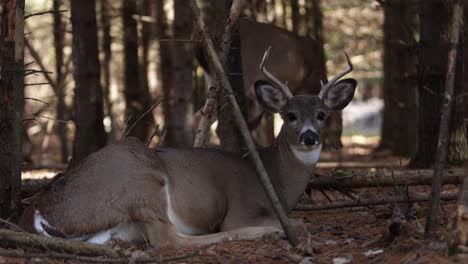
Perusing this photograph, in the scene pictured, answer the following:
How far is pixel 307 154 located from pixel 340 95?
0.75 meters

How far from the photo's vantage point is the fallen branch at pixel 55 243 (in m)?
5.32

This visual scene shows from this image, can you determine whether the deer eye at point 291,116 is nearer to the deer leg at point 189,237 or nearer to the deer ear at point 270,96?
the deer ear at point 270,96

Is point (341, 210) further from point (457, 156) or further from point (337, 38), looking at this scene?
point (337, 38)

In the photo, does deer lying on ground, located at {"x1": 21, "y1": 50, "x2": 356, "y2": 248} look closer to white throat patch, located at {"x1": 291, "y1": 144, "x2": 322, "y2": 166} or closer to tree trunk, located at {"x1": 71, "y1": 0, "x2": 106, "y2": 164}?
white throat patch, located at {"x1": 291, "y1": 144, "x2": 322, "y2": 166}

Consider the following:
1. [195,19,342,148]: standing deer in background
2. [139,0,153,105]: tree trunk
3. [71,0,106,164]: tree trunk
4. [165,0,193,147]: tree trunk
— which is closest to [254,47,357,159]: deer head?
[71,0,106,164]: tree trunk

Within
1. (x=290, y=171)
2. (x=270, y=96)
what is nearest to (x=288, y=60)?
(x=270, y=96)

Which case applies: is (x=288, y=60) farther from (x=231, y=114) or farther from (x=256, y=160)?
(x=256, y=160)

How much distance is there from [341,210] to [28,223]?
297 centimetres

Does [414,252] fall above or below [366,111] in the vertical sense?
above

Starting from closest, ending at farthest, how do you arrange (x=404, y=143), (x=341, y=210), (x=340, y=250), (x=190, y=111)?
(x=340, y=250)
(x=341, y=210)
(x=190, y=111)
(x=404, y=143)

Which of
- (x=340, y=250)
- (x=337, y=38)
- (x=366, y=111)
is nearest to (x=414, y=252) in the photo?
(x=340, y=250)

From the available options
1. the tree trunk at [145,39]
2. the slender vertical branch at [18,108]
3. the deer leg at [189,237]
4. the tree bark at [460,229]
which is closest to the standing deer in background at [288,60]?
the tree trunk at [145,39]

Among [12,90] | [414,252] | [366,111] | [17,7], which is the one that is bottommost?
[366,111]

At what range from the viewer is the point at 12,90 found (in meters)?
6.13
